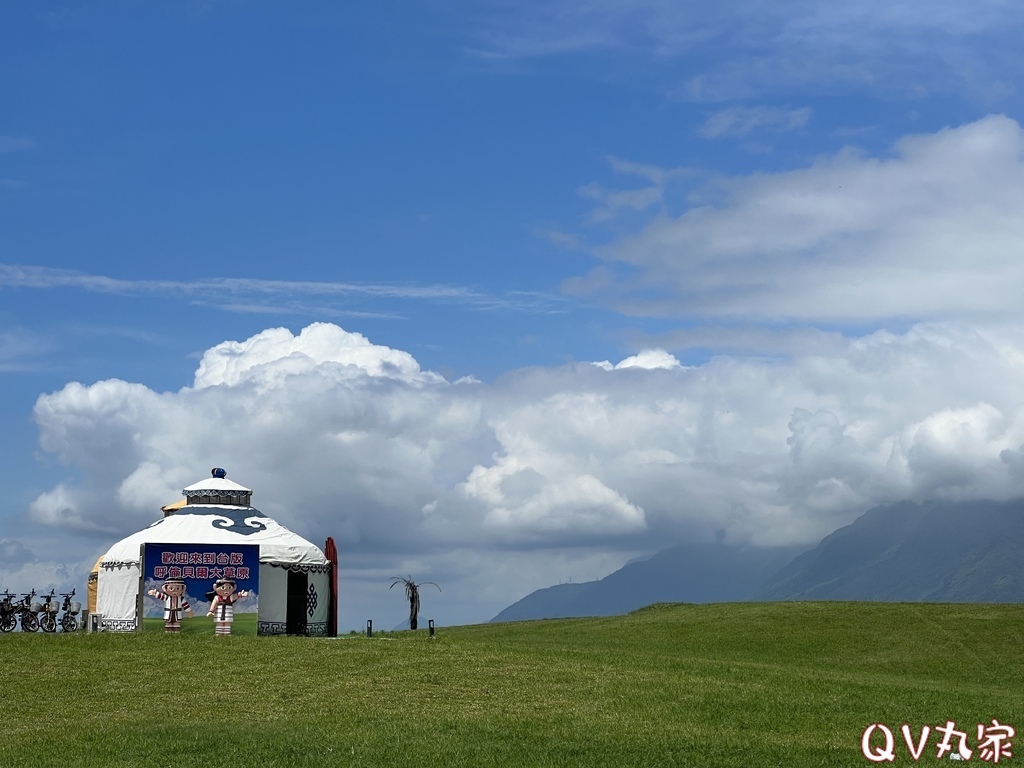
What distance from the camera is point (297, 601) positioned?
48188mm

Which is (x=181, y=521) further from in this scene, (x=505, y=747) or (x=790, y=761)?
(x=790, y=761)

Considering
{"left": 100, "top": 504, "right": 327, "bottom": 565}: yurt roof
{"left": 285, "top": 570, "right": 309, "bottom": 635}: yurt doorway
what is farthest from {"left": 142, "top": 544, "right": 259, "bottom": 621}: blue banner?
{"left": 285, "top": 570, "right": 309, "bottom": 635}: yurt doorway

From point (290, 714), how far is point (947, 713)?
608 inches

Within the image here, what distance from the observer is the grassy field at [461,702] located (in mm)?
22578

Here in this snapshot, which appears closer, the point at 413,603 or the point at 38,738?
the point at 38,738

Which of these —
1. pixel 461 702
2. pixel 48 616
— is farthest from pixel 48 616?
pixel 461 702

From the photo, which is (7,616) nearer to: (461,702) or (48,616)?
(48,616)

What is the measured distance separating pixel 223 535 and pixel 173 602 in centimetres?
401

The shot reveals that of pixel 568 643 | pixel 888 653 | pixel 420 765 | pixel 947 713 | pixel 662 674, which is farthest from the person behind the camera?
pixel 568 643

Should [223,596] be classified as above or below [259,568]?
below

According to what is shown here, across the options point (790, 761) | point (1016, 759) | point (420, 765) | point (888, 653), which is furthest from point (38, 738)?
point (888, 653)

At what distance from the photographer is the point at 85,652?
3588 centimetres

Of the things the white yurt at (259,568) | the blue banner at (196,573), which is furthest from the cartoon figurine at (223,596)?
the white yurt at (259,568)

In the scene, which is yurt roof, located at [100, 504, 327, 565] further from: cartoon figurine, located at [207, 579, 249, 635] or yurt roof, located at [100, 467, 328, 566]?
cartoon figurine, located at [207, 579, 249, 635]
